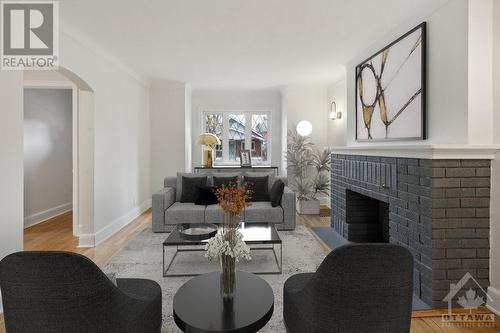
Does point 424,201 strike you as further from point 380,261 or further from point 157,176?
point 157,176

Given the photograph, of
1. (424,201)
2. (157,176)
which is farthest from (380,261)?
(157,176)

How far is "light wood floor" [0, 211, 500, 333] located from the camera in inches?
84.4

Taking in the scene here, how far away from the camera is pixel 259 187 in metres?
4.87

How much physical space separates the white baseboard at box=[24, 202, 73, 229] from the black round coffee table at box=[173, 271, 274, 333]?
4306mm

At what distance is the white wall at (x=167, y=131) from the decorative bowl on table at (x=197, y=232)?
3181mm

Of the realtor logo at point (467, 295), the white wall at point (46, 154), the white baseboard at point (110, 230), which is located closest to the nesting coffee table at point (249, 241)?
the white baseboard at point (110, 230)

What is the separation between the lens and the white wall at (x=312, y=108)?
6.34m

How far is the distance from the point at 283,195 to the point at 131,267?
2306mm

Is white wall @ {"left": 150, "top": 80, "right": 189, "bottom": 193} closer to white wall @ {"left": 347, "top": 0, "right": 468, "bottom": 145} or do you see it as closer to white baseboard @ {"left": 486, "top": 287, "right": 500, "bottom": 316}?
white wall @ {"left": 347, "top": 0, "right": 468, "bottom": 145}

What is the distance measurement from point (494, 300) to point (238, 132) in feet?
18.5

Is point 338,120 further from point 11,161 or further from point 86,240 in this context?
point 11,161

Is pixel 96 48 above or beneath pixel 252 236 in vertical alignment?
above

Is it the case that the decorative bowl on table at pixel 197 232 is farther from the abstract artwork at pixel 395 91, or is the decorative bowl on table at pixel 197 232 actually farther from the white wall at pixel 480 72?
the white wall at pixel 480 72

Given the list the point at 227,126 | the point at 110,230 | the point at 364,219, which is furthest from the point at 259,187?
the point at 227,126
